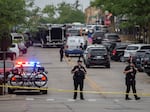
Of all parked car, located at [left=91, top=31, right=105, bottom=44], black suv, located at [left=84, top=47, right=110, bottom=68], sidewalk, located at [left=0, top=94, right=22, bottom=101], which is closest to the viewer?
sidewalk, located at [left=0, top=94, right=22, bottom=101]

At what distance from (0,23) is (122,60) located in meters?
21.9

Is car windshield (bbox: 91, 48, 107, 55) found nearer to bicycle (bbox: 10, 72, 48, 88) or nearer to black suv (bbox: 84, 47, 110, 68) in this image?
black suv (bbox: 84, 47, 110, 68)

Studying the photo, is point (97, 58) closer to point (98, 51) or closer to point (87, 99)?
point (98, 51)

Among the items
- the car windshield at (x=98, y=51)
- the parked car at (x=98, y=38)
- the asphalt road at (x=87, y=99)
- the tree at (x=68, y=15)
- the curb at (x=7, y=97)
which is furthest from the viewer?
the tree at (x=68, y=15)

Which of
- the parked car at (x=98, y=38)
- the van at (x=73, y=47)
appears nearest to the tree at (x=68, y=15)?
the parked car at (x=98, y=38)

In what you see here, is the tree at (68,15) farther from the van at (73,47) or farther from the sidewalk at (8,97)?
the sidewalk at (8,97)

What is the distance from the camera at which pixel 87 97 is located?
25000 mm

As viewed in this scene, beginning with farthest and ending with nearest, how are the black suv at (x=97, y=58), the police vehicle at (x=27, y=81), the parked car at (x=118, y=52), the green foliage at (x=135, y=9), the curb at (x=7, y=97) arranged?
the parked car at (x=118, y=52) → the green foliage at (x=135, y=9) → the black suv at (x=97, y=58) → the police vehicle at (x=27, y=81) → the curb at (x=7, y=97)

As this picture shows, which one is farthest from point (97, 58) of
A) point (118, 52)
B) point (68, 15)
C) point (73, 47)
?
point (68, 15)

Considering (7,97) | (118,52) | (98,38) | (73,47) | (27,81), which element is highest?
(98,38)

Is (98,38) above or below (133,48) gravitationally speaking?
above

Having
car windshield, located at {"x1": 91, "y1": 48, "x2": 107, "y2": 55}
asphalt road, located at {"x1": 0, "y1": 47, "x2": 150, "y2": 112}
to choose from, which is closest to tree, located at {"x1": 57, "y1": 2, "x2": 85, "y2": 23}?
car windshield, located at {"x1": 91, "y1": 48, "x2": 107, "y2": 55}

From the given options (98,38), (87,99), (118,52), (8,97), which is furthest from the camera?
(98,38)

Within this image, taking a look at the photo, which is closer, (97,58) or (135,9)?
(97,58)
